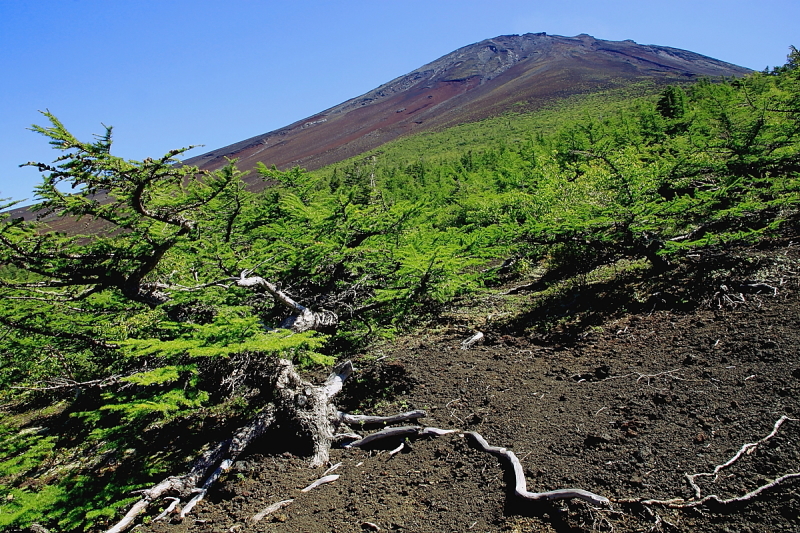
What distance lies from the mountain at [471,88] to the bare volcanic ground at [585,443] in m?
34.1

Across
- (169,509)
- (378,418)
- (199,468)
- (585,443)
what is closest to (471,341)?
(378,418)

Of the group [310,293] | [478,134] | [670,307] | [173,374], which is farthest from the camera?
[478,134]

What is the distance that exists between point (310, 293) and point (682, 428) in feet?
14.4

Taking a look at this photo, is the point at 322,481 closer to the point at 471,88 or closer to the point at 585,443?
the point at 585,443

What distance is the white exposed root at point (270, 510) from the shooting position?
270 centimetres

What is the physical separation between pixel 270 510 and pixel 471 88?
253 ft

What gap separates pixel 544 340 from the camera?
16.7ft

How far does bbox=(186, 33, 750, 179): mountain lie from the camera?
1889 inches

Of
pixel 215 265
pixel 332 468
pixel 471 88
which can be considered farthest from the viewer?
pixel 471 88

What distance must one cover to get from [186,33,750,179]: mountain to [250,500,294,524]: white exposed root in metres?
34.8

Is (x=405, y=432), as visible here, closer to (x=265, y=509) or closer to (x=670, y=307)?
(x=265, y=509)

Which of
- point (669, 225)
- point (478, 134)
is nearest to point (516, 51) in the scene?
point (478, 134)

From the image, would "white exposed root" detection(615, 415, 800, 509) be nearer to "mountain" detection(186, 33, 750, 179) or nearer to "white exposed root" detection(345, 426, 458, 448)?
"white exposed root" detection(345, 426, 458, 448)

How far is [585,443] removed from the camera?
9.50 feet
